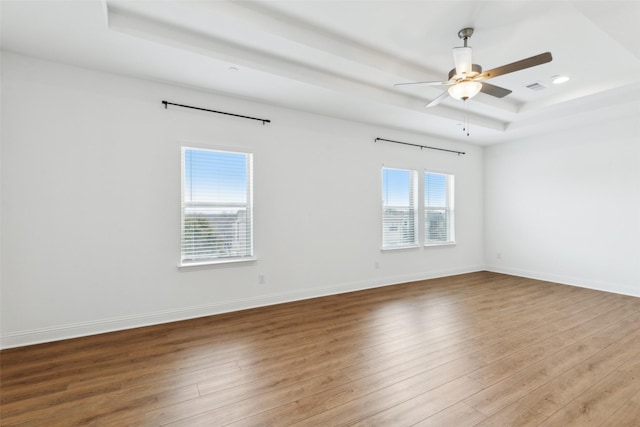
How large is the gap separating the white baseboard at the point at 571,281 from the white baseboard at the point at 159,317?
307 centimetres

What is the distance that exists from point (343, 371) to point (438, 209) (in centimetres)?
456

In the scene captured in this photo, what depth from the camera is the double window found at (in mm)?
5363

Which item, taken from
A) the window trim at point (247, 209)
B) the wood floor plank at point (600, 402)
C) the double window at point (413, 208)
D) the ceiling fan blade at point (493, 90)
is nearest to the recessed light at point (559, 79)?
the ceiling fan blade at point (493, 90)

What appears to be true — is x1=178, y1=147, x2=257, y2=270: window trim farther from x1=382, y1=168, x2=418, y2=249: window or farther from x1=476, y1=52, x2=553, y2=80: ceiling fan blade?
x1=476, y1=52, x2=553, y2=80: ceiling fan blade

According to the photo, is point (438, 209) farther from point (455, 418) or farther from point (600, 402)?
point (455, 418)

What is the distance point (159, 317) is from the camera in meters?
3.44

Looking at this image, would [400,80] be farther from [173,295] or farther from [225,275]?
[173,295]

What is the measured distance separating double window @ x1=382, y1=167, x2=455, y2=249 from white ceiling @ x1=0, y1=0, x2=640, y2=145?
Answer: 168 centimetres

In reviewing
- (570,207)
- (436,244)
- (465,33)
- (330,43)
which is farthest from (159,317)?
(570,207)

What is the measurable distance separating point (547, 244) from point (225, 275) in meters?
5.94

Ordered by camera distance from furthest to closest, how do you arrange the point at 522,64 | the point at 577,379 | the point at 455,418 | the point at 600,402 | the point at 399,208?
the point at 399,208
the point at 522,64
the point at 577,379
the point at 600,402
the point at 455,418

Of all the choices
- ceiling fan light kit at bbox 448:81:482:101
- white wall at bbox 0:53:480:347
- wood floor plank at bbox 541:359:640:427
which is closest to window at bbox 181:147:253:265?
white wall at bbox 0:53:480:347

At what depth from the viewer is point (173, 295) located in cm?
353

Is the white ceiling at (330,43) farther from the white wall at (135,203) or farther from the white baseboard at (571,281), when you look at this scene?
the white baseboard at (571,281)
